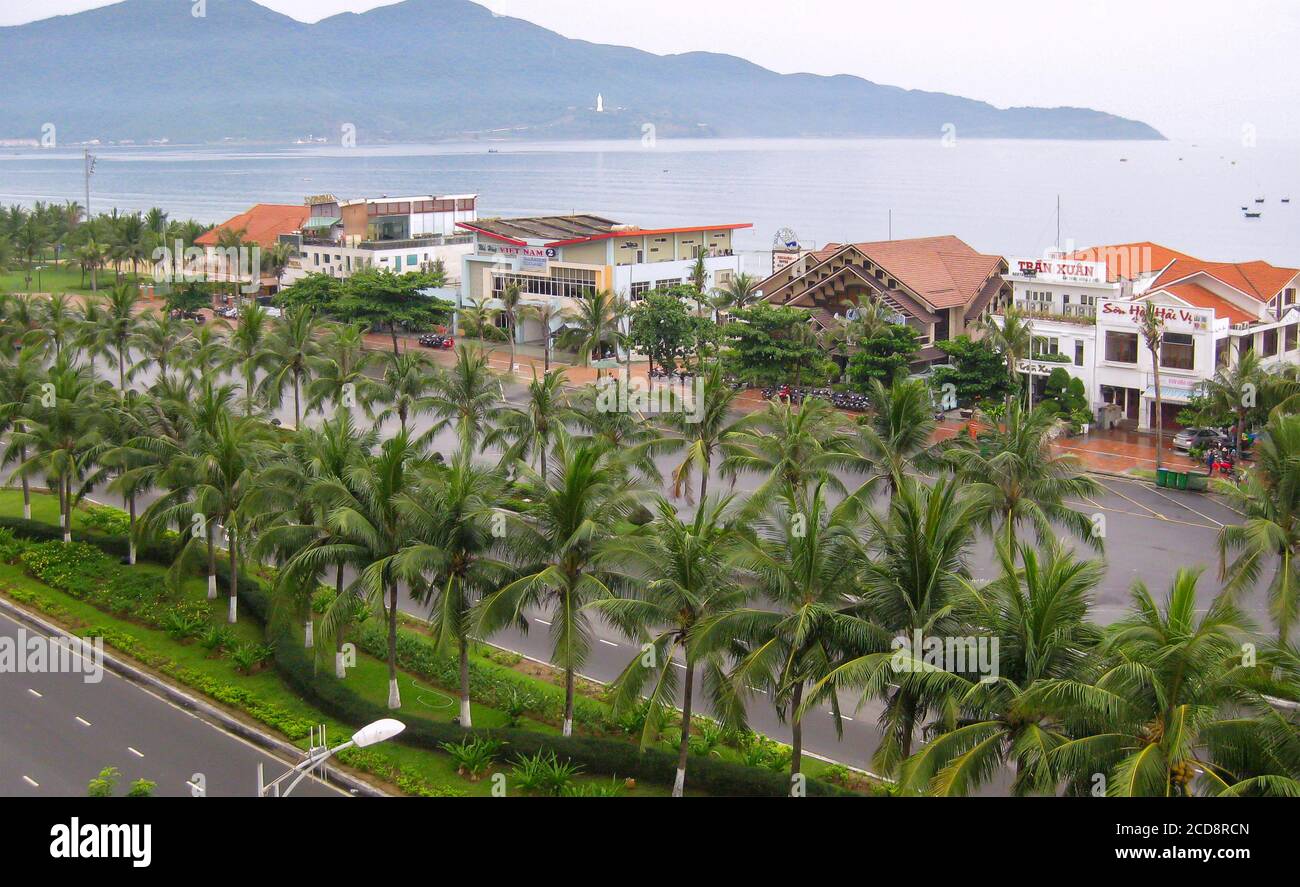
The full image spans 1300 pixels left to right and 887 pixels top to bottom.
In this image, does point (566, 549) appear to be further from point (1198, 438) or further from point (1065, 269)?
point (1065, 269)

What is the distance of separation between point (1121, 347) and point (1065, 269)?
19.3 feet

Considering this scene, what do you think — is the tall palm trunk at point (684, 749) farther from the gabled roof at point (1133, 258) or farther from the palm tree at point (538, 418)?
the gabled roof at point (1133, 258)

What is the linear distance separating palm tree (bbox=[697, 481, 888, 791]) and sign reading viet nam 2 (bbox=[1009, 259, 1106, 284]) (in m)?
39.5

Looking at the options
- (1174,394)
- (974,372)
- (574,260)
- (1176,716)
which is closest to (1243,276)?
(1174,394)

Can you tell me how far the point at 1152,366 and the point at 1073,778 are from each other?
3915 centimetres

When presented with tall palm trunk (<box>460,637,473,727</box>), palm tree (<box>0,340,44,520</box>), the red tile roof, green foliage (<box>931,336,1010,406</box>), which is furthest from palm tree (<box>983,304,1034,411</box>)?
palm tree (<box>0,340,44,520</box>)

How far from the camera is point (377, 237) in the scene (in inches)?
3531

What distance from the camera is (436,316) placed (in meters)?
72.5

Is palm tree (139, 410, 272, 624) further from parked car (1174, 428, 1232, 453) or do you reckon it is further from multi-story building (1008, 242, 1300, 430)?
multi-story building (1008, 242, 1300, 430)

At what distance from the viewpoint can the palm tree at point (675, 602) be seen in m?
22.8

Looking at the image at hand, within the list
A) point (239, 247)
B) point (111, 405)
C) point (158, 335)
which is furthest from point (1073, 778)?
point (239, 247)

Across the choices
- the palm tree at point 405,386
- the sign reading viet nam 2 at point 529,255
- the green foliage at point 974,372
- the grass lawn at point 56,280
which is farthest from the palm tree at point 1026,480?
the grass lawn at point 56,280

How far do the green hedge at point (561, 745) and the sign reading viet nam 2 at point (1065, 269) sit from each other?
40144 millimetres

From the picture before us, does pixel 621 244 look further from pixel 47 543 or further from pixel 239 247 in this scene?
pixel 47 543
